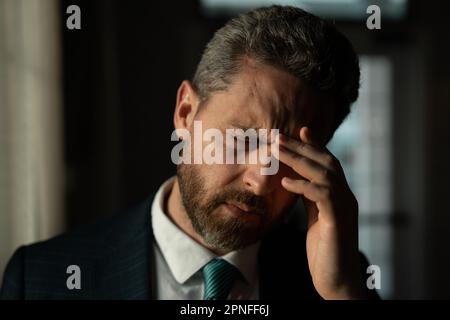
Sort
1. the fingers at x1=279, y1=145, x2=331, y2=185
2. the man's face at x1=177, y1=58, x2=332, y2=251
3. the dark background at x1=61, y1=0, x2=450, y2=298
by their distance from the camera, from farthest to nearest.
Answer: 1. the dark background at x1=61, y1=0, x2=450, y2=298
2. the man's face at x1=177, y1=58, x2=332, y2=251
3. the fingers at x1=279, y1=145, x2=331, y2=185

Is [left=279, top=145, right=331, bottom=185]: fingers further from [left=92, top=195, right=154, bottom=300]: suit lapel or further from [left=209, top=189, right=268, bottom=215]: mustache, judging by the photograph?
[left=92, top=195, right=154, bottom=300]: suit lapel

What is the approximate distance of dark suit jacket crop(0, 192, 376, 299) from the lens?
0.93 meters

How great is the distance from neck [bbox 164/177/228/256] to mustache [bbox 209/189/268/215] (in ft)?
0.42

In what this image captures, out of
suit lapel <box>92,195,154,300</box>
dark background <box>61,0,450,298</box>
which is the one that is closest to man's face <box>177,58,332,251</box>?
suit lapel <box>92,195,154,300</box>

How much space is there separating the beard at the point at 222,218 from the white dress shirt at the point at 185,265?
0.05 meters

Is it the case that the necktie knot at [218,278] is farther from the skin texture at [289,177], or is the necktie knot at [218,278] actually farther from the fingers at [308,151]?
the fingers at [308,151]

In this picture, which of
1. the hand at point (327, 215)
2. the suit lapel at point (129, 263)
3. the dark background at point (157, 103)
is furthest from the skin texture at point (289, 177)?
the dark background at point (157, 103)

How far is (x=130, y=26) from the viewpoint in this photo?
3.02 meters

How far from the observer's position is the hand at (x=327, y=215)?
750mm

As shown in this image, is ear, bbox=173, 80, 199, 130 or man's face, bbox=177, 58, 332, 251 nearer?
man's face, bbox=177, 58, 332, 251

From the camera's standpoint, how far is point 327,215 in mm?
777

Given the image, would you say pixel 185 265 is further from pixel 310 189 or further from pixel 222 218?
pixel 310 189
